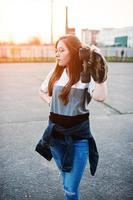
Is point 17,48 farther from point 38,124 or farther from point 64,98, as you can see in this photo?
point 64,98

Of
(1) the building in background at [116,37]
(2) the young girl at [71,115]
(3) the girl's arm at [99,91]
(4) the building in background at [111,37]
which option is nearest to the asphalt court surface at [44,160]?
(2) the young girl at [71,115]

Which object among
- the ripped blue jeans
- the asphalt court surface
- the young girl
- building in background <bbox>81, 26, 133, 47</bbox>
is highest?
the young girl

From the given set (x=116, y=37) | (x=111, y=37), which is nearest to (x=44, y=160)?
(x=116, y=37)

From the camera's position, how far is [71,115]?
8.70 feet

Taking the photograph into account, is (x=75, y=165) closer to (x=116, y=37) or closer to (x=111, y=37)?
(x=116, y=37)

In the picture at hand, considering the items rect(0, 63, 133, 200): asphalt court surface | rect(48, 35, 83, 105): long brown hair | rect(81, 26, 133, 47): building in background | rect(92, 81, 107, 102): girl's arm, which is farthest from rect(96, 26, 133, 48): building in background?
rect(92, 81, 107, 102): girl's arm

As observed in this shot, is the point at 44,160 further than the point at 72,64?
Yes

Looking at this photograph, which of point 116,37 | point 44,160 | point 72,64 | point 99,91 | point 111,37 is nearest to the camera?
point 99,91

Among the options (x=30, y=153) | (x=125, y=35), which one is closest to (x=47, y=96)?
(x=30, y=153)

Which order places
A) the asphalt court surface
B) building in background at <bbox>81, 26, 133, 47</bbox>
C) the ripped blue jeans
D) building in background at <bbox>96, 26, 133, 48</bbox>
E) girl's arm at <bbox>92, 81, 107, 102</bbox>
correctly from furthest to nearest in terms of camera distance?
1. building in background at <bbox>81, 26, 133, 47</bbox>
2. building in background at <bbox>96, 26, 133, 48</bbox>
3. the asphalt court surface
4. the ripped blue jeans
5. girl's arm at <bbox>92, 81, 107, 102</bbox>

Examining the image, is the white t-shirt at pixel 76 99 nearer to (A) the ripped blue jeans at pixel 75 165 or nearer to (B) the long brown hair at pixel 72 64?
(B) the long brown hair at pixel 72 64

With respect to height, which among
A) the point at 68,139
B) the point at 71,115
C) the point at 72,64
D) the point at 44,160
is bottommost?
the point at 44,160

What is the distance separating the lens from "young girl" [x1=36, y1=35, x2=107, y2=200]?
2.63 metres

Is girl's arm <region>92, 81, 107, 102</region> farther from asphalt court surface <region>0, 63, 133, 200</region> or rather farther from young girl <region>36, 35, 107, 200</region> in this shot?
asphalt court surface <region>0, 63, 133, 200</region>
